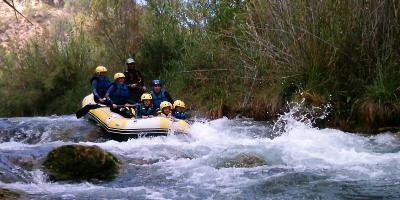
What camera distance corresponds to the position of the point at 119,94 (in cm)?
1072

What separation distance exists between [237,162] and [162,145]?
1.85 meters

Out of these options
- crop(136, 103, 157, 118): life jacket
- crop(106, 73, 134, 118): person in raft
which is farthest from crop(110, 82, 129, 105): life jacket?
crop(136, 103, 157, 118): life jacket

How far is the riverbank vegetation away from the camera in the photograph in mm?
8172

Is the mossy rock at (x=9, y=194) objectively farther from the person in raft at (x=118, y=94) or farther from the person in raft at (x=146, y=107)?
the person in raft at (x=118, y=94)

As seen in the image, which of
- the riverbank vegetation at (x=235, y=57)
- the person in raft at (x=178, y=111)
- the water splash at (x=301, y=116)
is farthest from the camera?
the person in raft at (x=178, y=111)

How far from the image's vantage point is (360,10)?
820 centimetres

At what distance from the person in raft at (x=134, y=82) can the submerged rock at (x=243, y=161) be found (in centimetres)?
576

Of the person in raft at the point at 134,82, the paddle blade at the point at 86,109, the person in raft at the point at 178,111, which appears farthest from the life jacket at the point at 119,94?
the person in raft at the point at 178,111

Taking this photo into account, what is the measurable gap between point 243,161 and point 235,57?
535cm

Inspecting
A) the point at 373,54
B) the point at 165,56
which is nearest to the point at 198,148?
the point at 373,54

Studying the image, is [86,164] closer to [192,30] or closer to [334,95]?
[334,95]

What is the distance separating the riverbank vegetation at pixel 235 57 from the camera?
817 cm

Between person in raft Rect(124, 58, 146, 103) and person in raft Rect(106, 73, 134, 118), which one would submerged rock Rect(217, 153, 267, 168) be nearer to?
person in raft Rect(106, 73, 134, 118)

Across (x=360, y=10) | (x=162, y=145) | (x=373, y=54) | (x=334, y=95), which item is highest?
(x=360, y=10)
